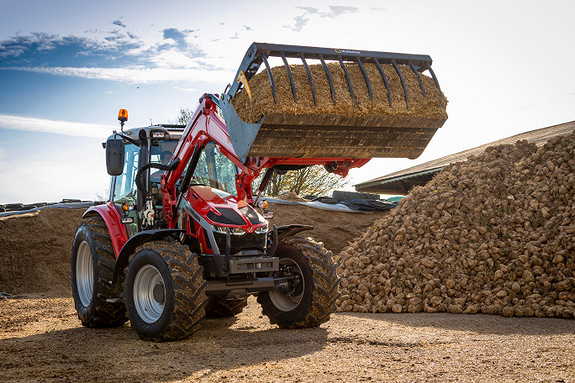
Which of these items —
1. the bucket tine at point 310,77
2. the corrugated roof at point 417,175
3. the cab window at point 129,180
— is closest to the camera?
the bucket tine at point 310,77

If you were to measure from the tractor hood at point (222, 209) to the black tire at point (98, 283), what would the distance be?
4.74 feet

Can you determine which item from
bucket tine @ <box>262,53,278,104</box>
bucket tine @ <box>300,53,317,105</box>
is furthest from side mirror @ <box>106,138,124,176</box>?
bucket tine @ <box>300,53,317,105</box>

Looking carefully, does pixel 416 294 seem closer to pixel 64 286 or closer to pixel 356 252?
pixel 356 252

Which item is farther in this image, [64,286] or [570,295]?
[64,286]

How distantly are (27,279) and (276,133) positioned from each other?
10.1 meters

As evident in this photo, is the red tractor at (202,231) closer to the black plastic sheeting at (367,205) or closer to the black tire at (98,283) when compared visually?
the black tire at (98,283)

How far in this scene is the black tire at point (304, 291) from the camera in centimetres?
688

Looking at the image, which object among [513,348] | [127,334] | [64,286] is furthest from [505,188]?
[64,286]

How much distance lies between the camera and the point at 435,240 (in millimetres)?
9805

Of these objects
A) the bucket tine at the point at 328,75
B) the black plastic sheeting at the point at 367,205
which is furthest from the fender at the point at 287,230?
the black plastic sheeting at the point at 367,205

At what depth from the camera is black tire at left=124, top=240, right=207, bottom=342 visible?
598 cm

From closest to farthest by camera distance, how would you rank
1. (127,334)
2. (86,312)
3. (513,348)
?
1. (513,348)
2. (127,334)
3. (86,312)

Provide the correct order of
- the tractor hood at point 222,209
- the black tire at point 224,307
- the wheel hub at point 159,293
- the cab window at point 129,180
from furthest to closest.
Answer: the black tire at point 224,307
the cab window at point 129,180
the tractor hood at point 222,209
the wheel hub at point 159,293

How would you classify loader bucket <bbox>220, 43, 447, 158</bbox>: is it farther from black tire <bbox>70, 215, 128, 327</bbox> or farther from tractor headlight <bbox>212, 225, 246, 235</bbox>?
black tire <bbox>70, 215, 128, 327</bbox>
